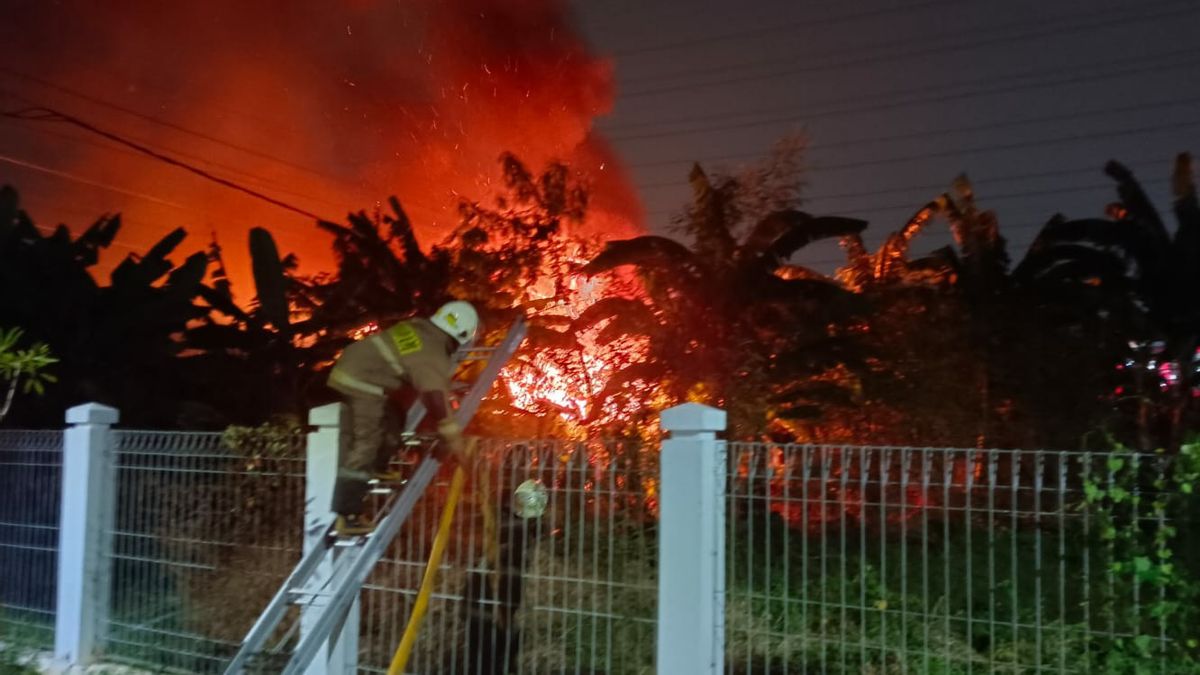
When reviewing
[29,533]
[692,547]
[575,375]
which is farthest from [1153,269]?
[29,533]

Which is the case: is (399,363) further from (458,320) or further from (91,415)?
(91,415)

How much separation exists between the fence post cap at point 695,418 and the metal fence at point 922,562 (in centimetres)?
20

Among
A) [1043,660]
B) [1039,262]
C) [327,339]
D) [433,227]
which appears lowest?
[1043,660]

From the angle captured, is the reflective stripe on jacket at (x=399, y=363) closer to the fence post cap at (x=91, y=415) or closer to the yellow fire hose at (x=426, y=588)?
the yellow fire hose at (x=426, y=588)

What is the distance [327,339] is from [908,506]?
427 inches

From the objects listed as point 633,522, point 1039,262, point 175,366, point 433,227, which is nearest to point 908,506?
point 633,522

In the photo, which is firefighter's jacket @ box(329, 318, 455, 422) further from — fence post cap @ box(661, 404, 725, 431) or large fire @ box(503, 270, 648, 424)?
large fire @ box(503, 270, 648, 424)

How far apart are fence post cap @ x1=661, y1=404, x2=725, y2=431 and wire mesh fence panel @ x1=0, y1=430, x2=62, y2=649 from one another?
520 centimetres

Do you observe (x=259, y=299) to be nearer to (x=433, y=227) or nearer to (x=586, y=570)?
(x=433, y=227)

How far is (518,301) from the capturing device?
11539 mm

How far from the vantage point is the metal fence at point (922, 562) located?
390 cm

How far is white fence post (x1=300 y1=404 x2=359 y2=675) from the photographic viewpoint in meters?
5.49

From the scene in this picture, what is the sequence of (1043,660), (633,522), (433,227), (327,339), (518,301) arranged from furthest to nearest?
1. (433,227)
2. (327,339)
3. (518,301)
4. (633,522)
5. (1043,660)

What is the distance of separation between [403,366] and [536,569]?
48.8 inches
